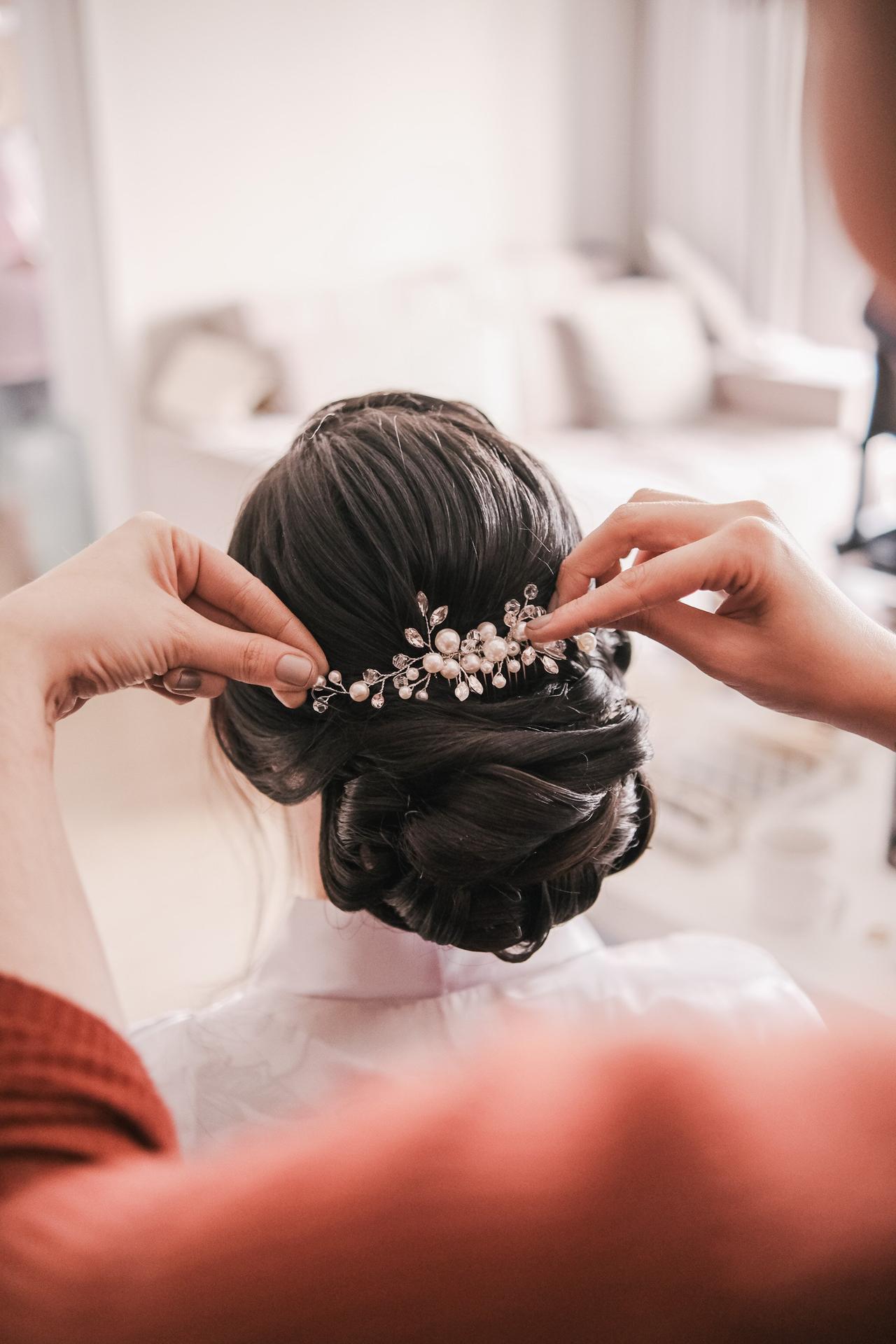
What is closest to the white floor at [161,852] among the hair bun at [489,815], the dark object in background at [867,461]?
the hair bun at [489,815]

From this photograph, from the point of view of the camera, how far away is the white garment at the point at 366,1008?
0.94m

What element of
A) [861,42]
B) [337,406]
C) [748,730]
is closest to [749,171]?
[748,730]

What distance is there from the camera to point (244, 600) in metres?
0.82

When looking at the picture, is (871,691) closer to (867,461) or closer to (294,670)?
(294,670)

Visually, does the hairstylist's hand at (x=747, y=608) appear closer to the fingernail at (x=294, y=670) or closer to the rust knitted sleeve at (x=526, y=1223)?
the fingernail at (x=294, y=670)

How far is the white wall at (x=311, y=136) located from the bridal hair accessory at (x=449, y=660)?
9.95 ft

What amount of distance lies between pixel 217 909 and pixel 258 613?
182 cm

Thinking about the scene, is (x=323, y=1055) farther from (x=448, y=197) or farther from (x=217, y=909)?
(x=448, y=197)

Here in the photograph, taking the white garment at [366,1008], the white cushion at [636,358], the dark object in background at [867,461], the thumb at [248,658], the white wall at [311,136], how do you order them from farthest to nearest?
the white cushion at [636,358] < the white wall at [311,136] < the dark object in background at [867,461] < the white garment at [366,1008] < the thumb at [248,658]

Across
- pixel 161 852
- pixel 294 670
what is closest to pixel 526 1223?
pixel 294 670

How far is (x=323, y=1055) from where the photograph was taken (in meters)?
0.95

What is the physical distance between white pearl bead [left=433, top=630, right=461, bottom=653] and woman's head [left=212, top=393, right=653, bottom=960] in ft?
0.07

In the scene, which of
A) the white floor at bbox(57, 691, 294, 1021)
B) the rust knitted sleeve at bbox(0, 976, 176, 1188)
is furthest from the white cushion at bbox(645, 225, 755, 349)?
the rust knitted sleeve at bbox(0, 976, 176, 1188)

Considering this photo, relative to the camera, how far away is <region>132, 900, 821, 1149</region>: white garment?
939 millimetres
